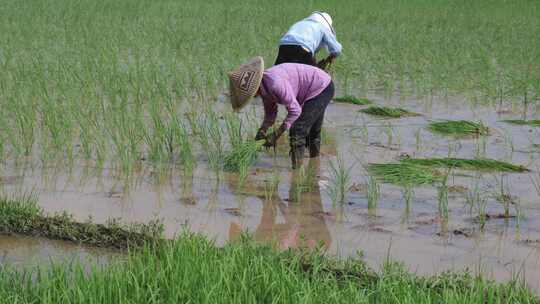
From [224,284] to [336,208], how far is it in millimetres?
1512

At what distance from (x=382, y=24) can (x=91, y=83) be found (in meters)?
6.70

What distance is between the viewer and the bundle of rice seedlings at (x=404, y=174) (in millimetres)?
4449

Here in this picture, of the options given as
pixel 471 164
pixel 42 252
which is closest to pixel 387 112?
pixel 471 164

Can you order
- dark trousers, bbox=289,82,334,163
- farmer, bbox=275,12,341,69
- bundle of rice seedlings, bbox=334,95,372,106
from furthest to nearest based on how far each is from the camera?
bundle of rice seedlings, bbox=334,95,372,106 < farmer, bbox=275,12,341,69 < dark trousers, bbox=289,82,334,163

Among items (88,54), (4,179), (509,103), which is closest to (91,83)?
(88,54)

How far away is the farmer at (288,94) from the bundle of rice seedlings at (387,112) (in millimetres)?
1440

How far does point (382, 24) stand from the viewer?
12.4 m

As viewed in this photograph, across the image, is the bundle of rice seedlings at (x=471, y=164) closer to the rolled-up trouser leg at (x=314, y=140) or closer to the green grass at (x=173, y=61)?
the rolled-up trouser leg at (x=314, y=140)

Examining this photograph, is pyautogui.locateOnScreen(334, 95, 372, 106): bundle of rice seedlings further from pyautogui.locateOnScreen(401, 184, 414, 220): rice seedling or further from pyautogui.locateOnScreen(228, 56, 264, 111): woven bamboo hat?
pyautogui.locateOnScreen(228, 56, 264, 111): woven bamboo hat

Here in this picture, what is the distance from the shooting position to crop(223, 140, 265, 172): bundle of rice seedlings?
4500mm

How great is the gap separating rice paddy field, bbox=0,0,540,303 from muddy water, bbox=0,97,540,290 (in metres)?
0.01

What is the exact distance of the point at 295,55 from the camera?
5.71 metres

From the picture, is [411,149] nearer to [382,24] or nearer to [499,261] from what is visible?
[499,261]

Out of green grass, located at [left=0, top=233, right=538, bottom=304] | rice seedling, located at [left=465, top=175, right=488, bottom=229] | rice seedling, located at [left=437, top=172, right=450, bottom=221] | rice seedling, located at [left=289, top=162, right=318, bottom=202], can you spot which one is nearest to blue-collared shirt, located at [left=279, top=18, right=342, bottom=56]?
rice seedling, located at [left=289, top=162, right=318, bottom=202]
